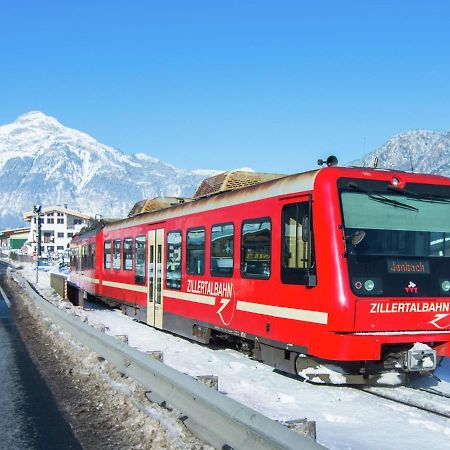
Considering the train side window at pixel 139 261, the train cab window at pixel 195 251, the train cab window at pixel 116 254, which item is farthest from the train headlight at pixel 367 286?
the train cab window at pixel 116 254

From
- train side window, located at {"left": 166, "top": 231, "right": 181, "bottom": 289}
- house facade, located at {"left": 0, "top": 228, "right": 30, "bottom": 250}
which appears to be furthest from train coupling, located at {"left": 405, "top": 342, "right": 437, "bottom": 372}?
house facade, located at {"left": 0, "top": 228, "right": 30, "bottom": 250}

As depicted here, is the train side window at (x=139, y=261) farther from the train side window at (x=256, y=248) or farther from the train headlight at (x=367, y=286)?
the train headlight at (x=367, y=286)

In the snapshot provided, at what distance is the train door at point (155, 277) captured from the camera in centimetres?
1445

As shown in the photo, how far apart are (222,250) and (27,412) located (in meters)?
4.67

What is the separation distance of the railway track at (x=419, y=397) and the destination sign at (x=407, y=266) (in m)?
1.54

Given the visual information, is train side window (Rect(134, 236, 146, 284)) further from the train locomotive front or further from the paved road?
the train locomotive front

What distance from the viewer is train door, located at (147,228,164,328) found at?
14445 millimetres

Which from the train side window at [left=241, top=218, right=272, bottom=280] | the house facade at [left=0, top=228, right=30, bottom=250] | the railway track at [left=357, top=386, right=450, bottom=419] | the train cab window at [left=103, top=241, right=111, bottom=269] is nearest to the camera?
the railway track at [left=357, top=386, right=450, bottom=419]

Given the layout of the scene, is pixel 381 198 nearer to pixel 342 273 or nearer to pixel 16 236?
pixel 342 273

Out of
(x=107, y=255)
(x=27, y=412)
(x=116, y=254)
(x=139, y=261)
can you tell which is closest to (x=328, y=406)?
(x=27, y=412)

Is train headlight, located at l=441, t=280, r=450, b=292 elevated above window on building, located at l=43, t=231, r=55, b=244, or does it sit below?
below

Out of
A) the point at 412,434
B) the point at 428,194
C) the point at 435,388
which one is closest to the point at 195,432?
the point at 412,434

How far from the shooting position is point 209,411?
5.10 meters

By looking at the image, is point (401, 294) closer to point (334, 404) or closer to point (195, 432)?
point (334, 404)
